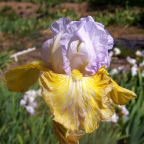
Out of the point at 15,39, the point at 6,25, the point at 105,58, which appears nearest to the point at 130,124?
the point at 105,58

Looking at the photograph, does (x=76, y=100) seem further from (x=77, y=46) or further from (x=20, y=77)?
(x=20, y=77)

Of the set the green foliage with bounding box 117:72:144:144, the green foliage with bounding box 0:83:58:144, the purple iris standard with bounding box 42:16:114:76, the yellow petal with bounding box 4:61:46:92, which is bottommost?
the green foliage with bounding box 117:72:144:144

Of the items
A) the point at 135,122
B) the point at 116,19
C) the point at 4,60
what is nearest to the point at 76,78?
the point at 135,122

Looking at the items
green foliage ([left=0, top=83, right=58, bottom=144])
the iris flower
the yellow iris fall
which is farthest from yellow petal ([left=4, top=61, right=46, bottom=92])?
green foliage ([left=0, top=83, right=58, bottom=144])

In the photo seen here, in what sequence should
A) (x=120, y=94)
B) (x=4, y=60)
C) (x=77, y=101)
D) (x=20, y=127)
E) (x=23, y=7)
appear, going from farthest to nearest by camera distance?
(x=23, y=7) < (x=4, y=60) < (x=20, y=127) < (x=120, y=94) < (x=77, y=101)

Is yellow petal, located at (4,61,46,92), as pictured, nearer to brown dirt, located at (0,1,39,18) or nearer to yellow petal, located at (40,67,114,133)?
yellow petal, located at (40,67,114,133)

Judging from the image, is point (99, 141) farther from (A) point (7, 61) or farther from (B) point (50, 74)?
(A) point (7, 61)

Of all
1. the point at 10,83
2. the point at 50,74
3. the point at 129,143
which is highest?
the point at 50,74

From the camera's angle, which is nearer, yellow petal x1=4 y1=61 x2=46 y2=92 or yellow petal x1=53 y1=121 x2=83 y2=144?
yellow petal x1=53 y1=121 x2=83 y2=144
